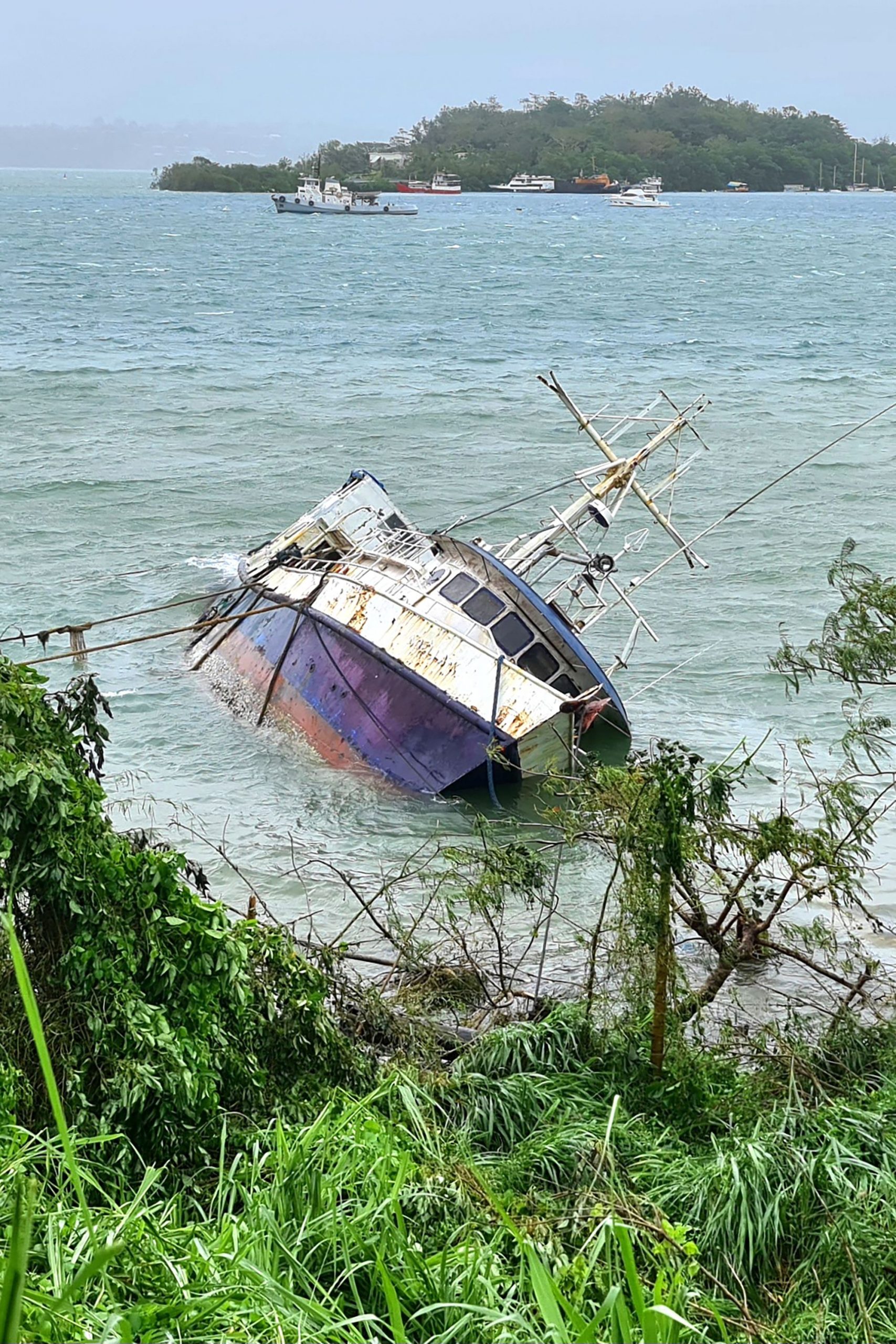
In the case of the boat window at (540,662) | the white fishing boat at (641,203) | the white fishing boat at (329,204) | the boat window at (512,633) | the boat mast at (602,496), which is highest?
the white fishing boat at (641,203)

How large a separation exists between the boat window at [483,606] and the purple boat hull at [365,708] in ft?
4.52

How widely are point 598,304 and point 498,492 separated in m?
44.9

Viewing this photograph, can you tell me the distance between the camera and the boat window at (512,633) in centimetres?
1852

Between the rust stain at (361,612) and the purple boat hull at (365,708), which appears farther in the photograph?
the rust stain at (361,612)

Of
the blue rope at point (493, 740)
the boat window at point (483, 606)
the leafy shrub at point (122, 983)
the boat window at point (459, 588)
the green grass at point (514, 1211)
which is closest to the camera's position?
the green grass at point (514, 1211)

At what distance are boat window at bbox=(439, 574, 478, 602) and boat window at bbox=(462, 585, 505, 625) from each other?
0.39 feet

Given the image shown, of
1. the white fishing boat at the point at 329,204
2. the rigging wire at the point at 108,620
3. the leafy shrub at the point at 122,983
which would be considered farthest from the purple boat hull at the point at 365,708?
the white fishing boat at the point at 329,204

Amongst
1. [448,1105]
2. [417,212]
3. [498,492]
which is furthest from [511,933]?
[417,212]

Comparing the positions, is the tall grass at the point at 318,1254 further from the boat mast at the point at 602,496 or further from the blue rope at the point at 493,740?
the boat mast at the point at 602,496

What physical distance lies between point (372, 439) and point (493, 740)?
26.0 m

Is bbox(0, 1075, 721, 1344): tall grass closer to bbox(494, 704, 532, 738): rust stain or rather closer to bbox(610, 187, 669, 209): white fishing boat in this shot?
bbox(494, 704, 532, 738): rust stain

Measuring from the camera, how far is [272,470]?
3819cm

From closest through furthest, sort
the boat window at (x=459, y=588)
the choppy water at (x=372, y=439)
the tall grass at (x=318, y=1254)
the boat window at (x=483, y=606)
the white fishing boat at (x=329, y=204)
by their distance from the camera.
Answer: the tall grass at (x=318, y=1254) < the boat window at (x=483, y=606) < the boat window at (x=459, y=588) < the choppy water at (x=372, y=439) < the white fishing boat at (x=329, y=204)

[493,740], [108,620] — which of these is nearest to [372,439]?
[108,620]
